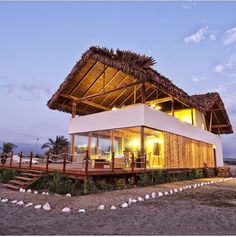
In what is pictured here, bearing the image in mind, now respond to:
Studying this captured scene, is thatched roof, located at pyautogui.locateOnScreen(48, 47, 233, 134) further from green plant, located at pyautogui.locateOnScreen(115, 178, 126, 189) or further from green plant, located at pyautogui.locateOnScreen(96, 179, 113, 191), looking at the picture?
green plant, located at pyautogui.locateOnScreen(96, 179, 113, 191)

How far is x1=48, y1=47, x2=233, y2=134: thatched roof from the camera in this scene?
33.8 feet

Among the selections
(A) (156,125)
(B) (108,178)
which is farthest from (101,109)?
(B) (108,178)

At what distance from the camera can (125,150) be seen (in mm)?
13055

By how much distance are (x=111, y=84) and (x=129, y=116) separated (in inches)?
142

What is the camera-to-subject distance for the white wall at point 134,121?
34.6ft

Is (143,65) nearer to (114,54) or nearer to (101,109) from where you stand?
(114,54)

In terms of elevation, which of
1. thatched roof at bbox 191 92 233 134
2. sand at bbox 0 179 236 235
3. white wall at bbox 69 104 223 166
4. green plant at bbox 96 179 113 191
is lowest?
sand at bbox 0 179 236 235

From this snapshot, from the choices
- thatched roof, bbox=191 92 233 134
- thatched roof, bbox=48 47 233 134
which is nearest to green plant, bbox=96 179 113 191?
thatched roof, bbox=48 47 233 134

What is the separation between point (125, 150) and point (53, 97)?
5.50 m

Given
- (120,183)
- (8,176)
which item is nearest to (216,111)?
(120,183)

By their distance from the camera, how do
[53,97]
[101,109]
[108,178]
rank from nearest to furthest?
1. [108,178]
2. [53,97]
3. [101,109]

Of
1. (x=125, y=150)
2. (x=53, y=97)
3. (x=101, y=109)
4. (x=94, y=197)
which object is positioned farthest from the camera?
(x=101, y=109)

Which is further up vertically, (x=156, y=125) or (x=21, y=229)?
(x=156, y=125)

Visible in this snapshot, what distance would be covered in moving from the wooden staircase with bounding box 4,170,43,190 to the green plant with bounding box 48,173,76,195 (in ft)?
2.64
